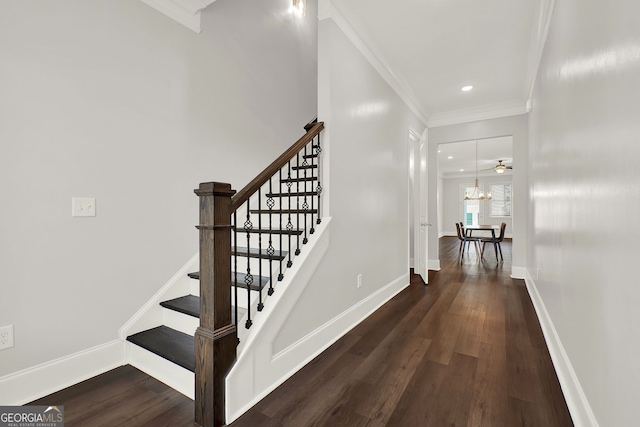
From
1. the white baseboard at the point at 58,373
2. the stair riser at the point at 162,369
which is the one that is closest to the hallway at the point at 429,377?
the stair riser at the point at 162,369

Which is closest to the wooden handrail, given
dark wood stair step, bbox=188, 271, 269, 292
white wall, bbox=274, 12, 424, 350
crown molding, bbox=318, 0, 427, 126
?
white wall, bbox=274, 12, 424, 350

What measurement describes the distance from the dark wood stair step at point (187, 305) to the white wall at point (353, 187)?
2.07 ft

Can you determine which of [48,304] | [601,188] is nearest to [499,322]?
[601,188]

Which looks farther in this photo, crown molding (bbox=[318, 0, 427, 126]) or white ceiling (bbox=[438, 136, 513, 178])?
white ceiling (bbox=[438, 136, 513, 178])

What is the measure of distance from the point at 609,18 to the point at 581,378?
1683 mm

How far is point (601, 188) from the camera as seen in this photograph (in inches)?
49.0

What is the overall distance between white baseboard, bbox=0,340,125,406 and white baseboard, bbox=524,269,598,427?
2.78m

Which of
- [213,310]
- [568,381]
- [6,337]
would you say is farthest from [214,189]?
[568,381]

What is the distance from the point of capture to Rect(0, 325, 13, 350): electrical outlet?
1.63 meters

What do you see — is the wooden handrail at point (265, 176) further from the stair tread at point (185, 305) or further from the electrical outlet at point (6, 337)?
the electrical outlet at point (6, 337)

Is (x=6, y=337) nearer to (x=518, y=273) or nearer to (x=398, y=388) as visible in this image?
(x=398, y=388)

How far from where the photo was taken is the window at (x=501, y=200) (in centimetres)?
1260

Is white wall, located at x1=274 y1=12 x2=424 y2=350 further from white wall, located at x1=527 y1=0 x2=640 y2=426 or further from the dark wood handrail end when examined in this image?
white wall, located at x1=527 y1=0 x2=640 y2=426

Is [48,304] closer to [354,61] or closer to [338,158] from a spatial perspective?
[338,158]
